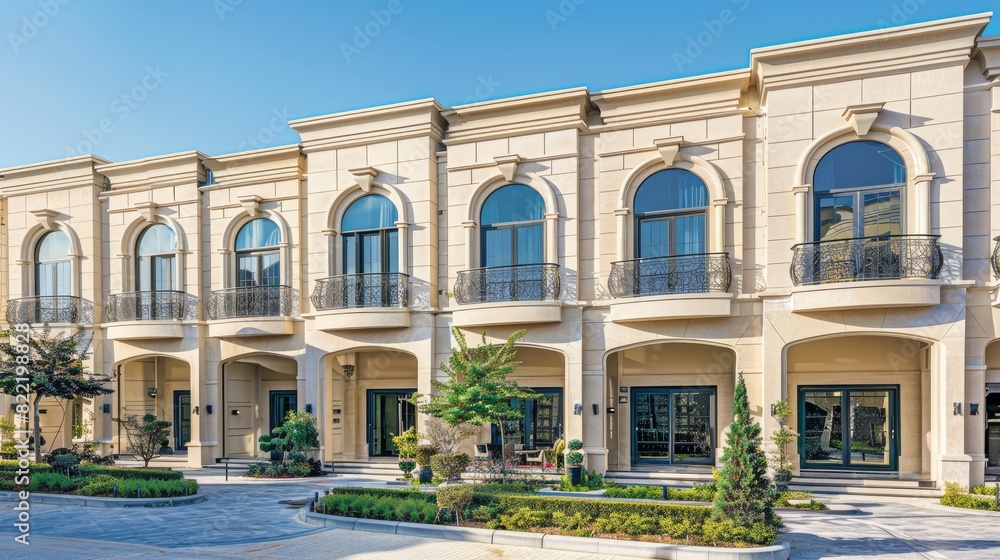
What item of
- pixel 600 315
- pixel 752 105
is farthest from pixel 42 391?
pixel 752 105

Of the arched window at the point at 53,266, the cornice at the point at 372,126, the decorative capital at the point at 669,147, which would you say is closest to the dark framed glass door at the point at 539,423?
the decorative capital at the point at 669,147

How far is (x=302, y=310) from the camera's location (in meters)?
20.7

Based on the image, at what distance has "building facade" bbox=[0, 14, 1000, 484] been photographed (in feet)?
49.7

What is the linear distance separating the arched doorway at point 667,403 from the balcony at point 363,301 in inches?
234

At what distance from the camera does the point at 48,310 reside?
2309 centimetres

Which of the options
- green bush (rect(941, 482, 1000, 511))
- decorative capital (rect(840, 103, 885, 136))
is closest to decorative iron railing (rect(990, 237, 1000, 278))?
decorative capital (rect(840, 103, 885, 136))

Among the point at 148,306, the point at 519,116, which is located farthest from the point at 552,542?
the point at 148,306

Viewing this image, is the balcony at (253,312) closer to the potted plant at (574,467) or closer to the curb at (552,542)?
the curb at (552,542)

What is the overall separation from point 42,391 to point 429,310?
9919 mm

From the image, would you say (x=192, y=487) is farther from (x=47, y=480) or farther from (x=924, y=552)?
(x=924, y=552)

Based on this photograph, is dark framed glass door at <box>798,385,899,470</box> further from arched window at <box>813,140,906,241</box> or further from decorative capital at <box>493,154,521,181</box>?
decorative capital at <box>493,154,521,181</box>

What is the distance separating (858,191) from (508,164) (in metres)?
8.30

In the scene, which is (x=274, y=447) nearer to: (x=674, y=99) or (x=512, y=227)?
(x=512, y=227)

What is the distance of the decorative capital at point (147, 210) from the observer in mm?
22453
